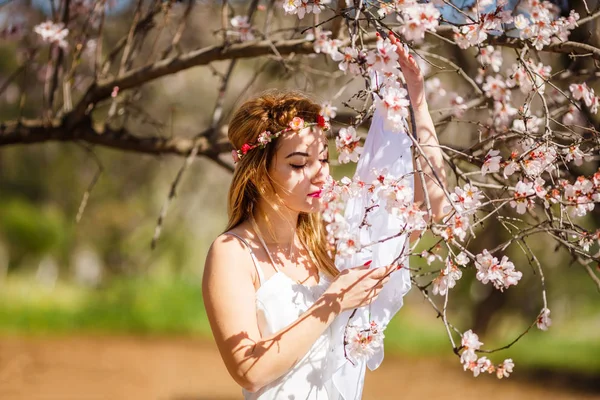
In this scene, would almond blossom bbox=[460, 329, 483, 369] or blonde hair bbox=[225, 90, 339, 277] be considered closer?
almond blossom bbox=[460, 329, 483, 369]

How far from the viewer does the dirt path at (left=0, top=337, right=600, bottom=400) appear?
6086 millimetres

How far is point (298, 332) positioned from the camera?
151cm

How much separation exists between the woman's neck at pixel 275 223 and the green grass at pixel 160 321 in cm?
579

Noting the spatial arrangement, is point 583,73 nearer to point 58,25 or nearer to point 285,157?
point 285,157

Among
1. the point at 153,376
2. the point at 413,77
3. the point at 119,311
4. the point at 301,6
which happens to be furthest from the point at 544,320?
the point at 119,311

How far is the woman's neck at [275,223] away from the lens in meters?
1.83

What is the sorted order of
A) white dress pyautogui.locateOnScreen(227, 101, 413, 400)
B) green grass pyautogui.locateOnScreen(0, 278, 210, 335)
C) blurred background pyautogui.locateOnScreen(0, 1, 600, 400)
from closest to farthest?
white dress pyautogui.locateOnScreen(227, 101, 413, 400) → blurred background pyautogui.locateOnScreen(0, 1, 600, 400) → green grass pyautogui.locateOnScreen(0, 278, 210, 335)

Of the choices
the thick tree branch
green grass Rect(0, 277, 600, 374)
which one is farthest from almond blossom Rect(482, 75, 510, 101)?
green grass Rect(0, 277, 600, 374)

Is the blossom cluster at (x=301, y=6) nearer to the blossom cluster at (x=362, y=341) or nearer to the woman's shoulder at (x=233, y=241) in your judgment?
the woman's shoulder at (x=233, y=241)

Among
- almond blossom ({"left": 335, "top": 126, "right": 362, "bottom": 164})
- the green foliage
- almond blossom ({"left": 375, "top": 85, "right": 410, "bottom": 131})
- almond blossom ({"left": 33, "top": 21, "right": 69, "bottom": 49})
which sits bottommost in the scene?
almond blossom ({"left": 375, "top": 85, "right": 410, "bottom": 131})

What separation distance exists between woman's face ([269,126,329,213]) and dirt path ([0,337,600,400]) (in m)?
4.82

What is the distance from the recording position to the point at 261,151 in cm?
174

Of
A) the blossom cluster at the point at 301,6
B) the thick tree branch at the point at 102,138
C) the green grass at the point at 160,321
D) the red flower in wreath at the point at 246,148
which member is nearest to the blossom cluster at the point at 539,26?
the blossom cluster at the point at 301,6

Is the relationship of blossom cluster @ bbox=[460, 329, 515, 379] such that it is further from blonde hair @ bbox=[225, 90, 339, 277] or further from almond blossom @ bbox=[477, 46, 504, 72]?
almond blossom @ bbox=[477, 46, 504, 72]
